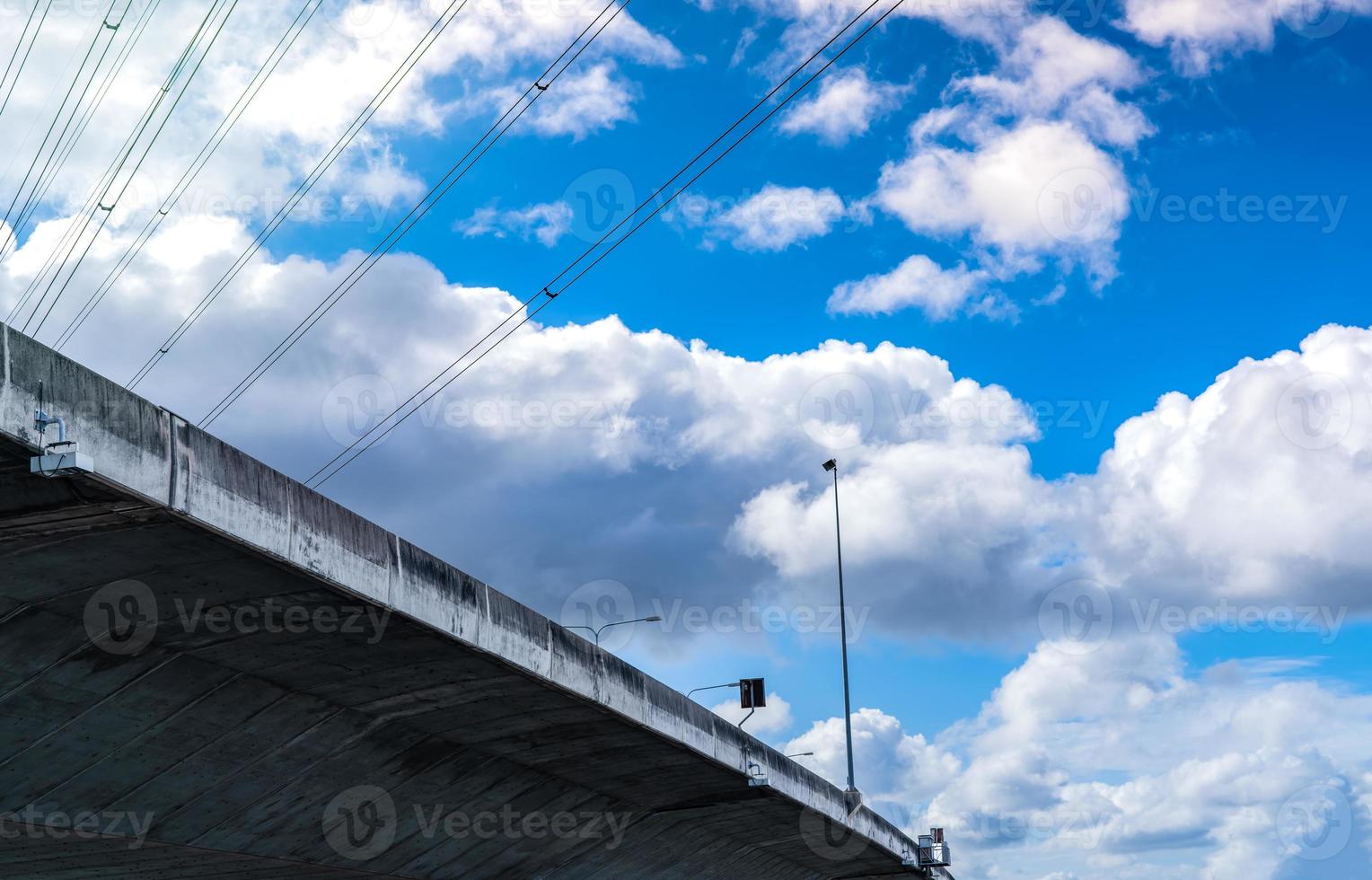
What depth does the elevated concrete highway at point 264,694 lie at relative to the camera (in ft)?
45.5

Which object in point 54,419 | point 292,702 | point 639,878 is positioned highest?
point 54,419

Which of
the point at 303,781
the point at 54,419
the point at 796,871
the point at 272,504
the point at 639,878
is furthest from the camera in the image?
the point at 796,871

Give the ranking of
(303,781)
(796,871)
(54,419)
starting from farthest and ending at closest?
(796,871) → (303,781) → (54,419)

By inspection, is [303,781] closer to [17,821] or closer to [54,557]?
[17,821]

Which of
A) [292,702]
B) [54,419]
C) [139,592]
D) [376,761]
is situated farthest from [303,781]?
[54,419]

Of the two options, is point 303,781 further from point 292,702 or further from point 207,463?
point 207,463

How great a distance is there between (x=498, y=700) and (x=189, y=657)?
583 centimetres

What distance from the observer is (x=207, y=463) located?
47.3 feet

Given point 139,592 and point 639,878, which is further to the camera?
point 639,878

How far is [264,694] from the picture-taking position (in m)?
19.2

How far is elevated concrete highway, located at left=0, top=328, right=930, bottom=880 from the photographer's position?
546 inches

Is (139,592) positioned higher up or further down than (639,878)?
higher up

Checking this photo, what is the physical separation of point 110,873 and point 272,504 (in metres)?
12.1

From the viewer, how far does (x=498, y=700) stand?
72.4 ft
